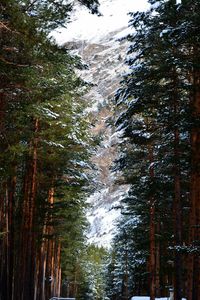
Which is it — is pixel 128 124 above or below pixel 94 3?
below

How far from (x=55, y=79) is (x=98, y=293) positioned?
5817 cm

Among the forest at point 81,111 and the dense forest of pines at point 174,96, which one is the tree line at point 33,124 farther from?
the dense forest of pines at point 174,96

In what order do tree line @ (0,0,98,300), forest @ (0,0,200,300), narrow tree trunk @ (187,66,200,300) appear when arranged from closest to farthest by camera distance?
tree line @ (0,0,98,300) → forest @ (0,0,200,300) → narrow tree trunk @ (187,66,200,300)

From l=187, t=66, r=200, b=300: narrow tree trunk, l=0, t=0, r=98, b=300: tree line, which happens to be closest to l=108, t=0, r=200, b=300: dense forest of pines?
l=187, t=66, r=200, b=300: narrow tree trunk

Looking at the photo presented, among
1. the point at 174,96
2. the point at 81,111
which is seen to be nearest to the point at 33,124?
the point at 81,111

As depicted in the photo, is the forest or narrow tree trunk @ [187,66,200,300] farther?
narrow tree trunk @ [187,66,200,300]

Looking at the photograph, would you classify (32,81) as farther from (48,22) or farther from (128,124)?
(128,124)

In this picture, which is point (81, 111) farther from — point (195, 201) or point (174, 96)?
point (195, 201)

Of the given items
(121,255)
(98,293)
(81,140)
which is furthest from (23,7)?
(98,293)

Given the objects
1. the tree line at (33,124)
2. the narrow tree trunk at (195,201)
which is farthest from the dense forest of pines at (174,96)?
the tree line at (33,124)

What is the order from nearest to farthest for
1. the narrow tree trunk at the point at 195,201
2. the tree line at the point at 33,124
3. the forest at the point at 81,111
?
1. the tree line at the point at 33,124
2. the forest at the point at 81,111
3. the narrow tree trunk at the point at 195,201

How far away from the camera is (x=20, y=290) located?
60.8 ft

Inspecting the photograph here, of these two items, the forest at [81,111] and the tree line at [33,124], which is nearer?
the tree line at [33,124]

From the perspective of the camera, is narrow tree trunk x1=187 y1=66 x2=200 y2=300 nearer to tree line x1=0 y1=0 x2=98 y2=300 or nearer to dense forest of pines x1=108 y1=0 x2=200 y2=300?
dense forest of pines x1=108 y1=0 x2=200 y2=300
